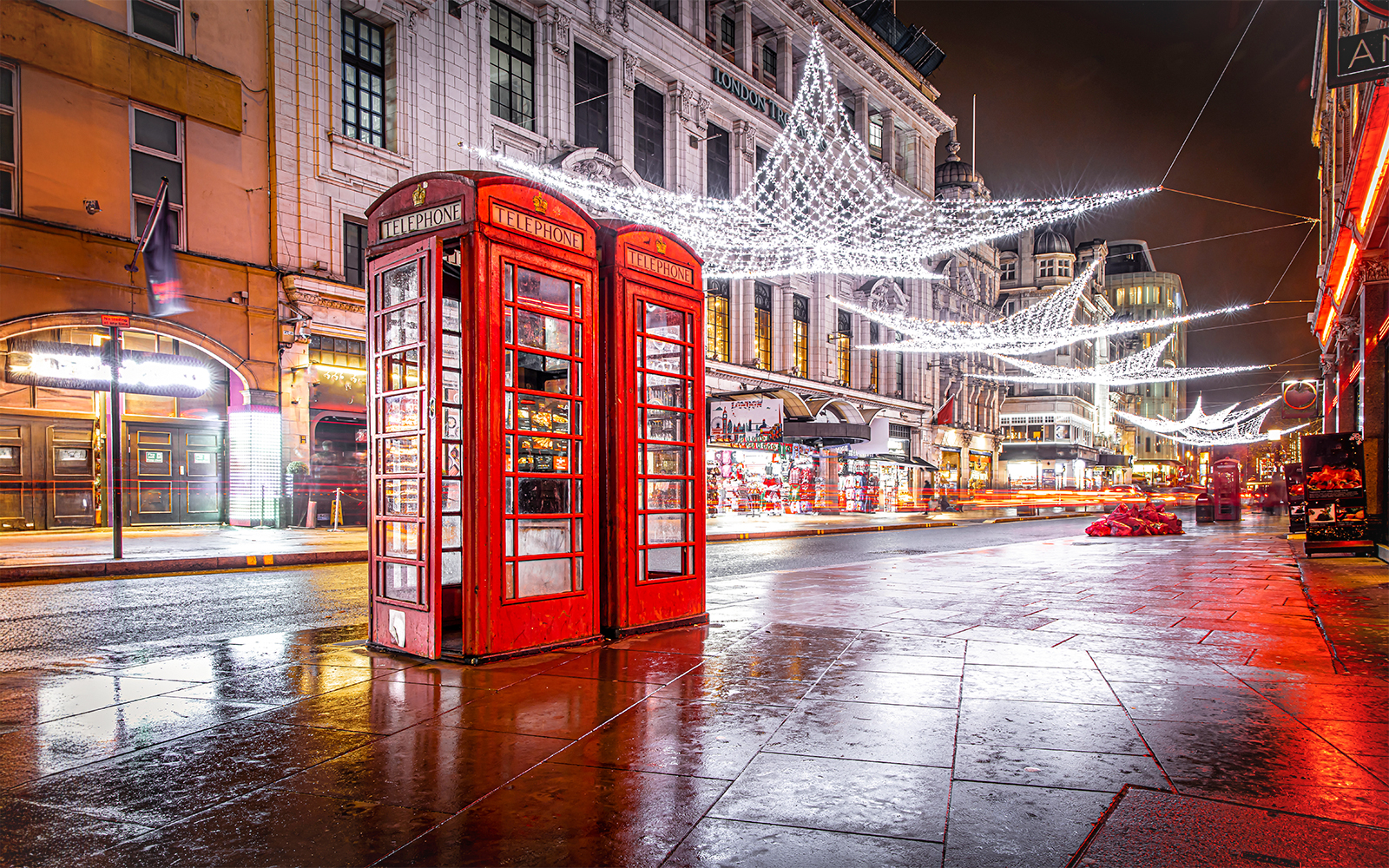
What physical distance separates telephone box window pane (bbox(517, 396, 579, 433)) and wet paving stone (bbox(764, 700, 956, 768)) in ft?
8.61

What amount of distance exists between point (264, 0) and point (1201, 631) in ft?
77.0

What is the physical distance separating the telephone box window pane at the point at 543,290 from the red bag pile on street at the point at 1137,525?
17689 mm

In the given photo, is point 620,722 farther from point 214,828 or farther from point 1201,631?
point 1201,631

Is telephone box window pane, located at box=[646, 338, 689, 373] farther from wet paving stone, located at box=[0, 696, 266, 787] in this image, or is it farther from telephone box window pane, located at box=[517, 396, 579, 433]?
Result: wet paving stone, located at box=[0, 696, 266, 787]

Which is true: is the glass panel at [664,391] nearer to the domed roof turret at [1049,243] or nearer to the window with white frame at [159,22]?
the window with white frame at [159,22]

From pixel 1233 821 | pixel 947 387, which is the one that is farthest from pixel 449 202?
pixel 947 387

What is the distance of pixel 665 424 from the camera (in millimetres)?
6891

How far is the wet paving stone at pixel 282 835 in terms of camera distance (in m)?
2.67

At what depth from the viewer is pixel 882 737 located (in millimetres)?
3902

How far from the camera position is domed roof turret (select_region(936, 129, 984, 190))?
5831 centimetres

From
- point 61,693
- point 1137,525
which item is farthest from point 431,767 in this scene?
point 1137,525

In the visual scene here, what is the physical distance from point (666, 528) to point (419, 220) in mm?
2994

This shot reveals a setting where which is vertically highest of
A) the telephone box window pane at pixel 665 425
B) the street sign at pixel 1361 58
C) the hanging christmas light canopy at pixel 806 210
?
the hanging christmas light canopy at pixel 806 210

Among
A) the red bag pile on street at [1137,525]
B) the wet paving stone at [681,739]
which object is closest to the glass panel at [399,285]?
the wet paving stone at [681,739]
